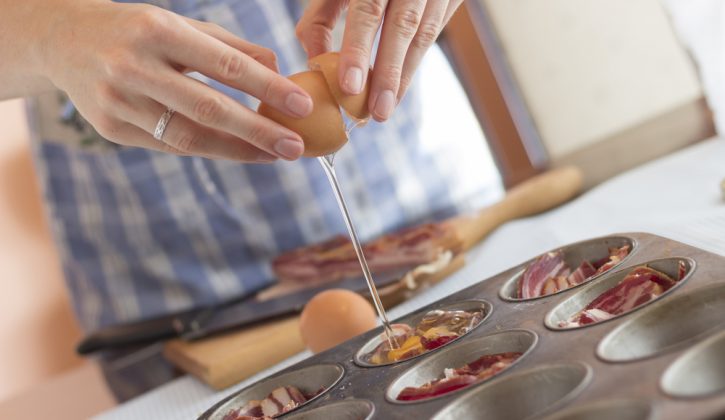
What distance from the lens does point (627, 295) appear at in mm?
1039

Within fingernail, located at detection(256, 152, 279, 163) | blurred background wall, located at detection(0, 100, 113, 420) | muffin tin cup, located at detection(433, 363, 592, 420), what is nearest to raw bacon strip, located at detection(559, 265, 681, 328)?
muffin tin cup, located at detection(433, 363, 592, 420)

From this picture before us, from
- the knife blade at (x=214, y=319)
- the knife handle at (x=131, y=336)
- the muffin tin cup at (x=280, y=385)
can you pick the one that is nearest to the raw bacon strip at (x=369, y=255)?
the knife blade at (x=214, y=319)

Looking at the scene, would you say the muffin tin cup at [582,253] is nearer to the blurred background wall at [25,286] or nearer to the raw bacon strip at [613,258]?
the raw bacon strip at [613,258]

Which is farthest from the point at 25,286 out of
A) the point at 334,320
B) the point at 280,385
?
the point at 280,385

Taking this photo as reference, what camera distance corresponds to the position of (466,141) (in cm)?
267

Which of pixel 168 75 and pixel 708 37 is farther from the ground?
pixel 168 75

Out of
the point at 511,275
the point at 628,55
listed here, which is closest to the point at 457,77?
the point at 628,55

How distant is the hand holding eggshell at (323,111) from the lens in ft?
3.61

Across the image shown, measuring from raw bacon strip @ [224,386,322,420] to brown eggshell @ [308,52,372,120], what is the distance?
41cm

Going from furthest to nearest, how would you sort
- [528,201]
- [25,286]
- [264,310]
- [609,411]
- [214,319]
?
1. [25,286]
2. [528,201]
3. [214,319]
4. [264,310]
5. [609,411]

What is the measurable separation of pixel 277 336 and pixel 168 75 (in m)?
0.70

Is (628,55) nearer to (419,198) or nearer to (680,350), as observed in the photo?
(419,198)

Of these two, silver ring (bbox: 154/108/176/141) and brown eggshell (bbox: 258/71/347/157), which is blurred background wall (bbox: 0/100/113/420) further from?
brown eggshell (bbox: 258/71/347/157)

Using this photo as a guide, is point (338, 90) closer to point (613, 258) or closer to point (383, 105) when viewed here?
point (383, 105)
